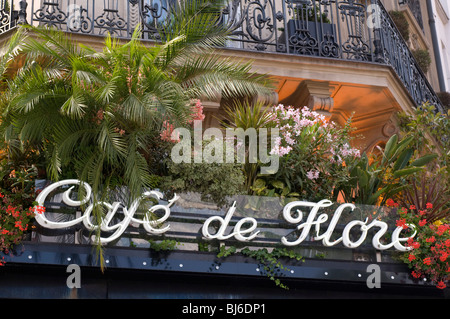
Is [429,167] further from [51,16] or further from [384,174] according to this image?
[51,16]

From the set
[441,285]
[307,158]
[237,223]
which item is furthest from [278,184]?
[441,285]

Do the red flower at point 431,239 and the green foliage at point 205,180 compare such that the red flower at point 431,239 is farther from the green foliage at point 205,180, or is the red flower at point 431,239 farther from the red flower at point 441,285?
the green foliage at point 205,180

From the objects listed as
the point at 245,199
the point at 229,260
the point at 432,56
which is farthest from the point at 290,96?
the point at 432,56

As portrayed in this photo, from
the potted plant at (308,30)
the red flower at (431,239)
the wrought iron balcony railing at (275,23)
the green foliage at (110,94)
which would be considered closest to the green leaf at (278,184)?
the green foliage at (110,94)

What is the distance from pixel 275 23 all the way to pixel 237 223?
3593 mm

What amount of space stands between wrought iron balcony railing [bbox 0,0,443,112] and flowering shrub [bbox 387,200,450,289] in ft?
9.47

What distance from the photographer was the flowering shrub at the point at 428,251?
34.1 ft

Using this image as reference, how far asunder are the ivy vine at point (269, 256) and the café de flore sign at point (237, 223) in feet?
0.47

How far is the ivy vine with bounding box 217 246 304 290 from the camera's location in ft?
32.7

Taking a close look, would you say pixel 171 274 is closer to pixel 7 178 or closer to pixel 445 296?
pixel 7 178

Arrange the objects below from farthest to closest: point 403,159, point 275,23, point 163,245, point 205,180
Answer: point 275,23, point 403,159, point 205,180, point 163,245

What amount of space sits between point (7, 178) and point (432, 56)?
37.3 ft

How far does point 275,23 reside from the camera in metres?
12.4

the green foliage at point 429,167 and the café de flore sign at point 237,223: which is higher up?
the green foliage at point 429,167
